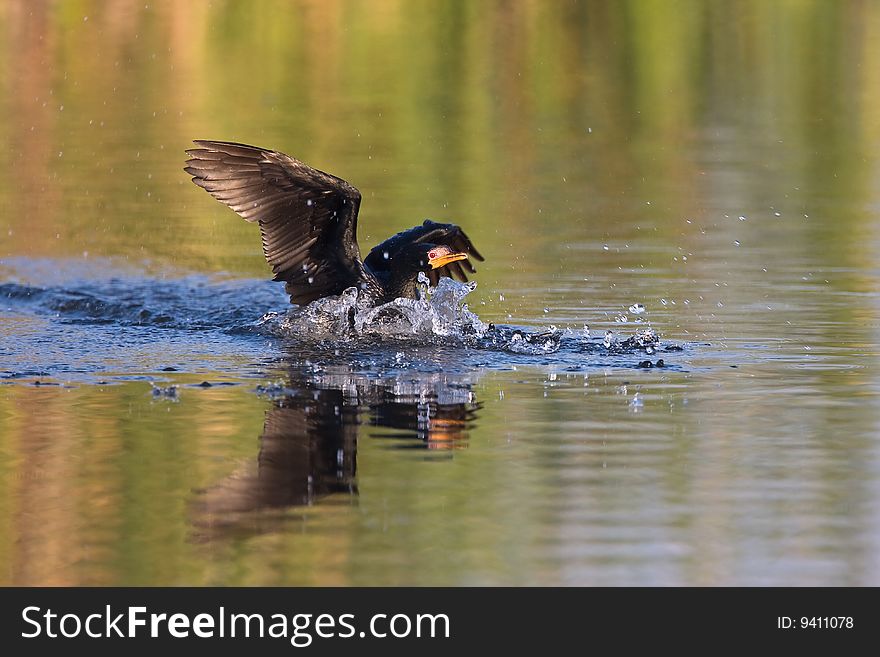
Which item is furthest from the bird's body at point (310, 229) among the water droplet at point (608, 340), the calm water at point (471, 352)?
the water droplet at point (608, 340)

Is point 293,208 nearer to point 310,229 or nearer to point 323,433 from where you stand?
point 310,229

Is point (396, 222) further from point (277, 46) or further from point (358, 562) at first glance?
point (277, 46)

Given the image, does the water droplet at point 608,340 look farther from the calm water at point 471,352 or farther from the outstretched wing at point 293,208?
the outstretched wing at point 293,208

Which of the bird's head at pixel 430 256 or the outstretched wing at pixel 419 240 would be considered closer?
the bird's head at pixel 430 256

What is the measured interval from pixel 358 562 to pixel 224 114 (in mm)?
15293

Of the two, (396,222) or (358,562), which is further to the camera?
(396,222)

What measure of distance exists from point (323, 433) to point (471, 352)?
6.92ft

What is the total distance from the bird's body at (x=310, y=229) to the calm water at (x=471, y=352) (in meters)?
0.45

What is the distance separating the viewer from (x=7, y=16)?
29438 mm

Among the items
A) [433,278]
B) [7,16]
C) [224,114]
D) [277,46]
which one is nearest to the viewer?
[433,278]

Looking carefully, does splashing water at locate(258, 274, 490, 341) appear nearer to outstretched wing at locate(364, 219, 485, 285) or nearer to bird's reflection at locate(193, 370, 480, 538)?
outstretched wing at locate(364, 219, 485, 285)

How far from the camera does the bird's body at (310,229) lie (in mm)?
9492

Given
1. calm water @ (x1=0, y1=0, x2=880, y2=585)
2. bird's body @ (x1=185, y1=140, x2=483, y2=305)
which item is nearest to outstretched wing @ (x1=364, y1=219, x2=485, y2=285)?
bird's body @ (x1=185, y1=140, x2=483, y2=305)
